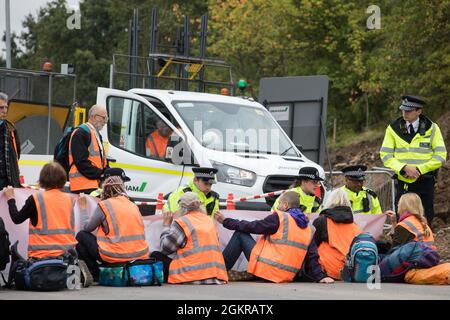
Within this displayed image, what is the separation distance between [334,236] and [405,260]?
960 mm

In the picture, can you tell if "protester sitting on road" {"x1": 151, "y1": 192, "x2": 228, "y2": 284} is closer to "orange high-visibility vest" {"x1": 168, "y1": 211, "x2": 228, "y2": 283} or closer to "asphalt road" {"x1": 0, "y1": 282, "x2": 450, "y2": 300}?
"orange high-visibility vest" {"x1": 168, "y1": 211, "x2": 228, "y2": 283}

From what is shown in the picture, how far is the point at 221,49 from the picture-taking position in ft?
140

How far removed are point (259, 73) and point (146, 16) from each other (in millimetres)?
13208

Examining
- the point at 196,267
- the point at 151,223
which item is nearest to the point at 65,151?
the point at 151,223

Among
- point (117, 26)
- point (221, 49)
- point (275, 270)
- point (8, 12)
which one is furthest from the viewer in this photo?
point (117, 26)

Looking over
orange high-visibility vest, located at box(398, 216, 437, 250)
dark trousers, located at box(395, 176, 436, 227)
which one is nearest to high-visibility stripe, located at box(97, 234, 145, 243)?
orange high-visibility vest, located at box(398, 216, 437, 250)

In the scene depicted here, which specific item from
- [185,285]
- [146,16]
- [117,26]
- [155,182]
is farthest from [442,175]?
[117,26]

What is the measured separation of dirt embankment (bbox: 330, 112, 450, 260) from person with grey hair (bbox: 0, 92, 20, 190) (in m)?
6.62

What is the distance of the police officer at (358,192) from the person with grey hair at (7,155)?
14.4 ft

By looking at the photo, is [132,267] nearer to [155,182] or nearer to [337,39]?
[155,182]

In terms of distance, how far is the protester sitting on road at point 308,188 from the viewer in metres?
16.0

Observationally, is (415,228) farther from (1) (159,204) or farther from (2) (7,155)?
(2) (7,155)

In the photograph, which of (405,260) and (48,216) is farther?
(405,260)

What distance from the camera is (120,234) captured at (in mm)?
13773
